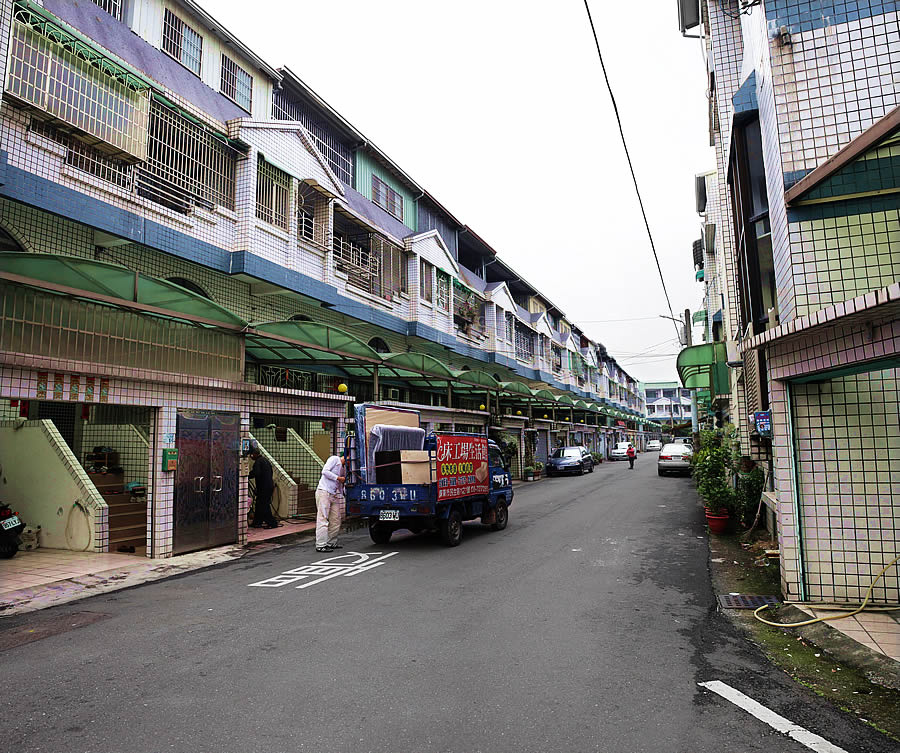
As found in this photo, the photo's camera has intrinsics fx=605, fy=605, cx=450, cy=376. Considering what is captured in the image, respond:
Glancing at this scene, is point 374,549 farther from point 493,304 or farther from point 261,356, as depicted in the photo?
point 493,304

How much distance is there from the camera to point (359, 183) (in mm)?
21703

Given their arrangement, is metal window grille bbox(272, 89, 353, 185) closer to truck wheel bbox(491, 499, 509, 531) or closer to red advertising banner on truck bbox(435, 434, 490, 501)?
red advertising banner on truck bbox(435, 434, 490, 501)

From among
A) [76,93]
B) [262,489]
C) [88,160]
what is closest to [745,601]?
[262,489]

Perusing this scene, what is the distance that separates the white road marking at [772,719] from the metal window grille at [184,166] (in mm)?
13033

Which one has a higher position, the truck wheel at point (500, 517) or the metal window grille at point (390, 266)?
the metal window grille at point (390, 266)

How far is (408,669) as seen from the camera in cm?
493

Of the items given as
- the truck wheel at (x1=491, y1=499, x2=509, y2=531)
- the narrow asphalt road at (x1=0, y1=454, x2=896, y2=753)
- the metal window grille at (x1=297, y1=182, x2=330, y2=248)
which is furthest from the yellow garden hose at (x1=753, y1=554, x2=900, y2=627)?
the metal window grille at (x1=297, y1=182, x2=330, y2=248)

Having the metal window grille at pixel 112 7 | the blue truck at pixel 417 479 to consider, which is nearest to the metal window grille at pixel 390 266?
the blue truck at pixel 417 479

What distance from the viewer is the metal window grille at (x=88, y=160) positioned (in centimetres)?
1087

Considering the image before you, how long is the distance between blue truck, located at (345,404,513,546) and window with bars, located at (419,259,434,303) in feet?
36.5

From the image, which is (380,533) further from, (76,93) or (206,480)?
(76,93)

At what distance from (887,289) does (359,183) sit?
19.3 m

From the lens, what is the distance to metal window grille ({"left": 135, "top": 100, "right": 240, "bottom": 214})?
1283 centimetres

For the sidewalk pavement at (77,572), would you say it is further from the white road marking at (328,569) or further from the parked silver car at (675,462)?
the parked silver car at (675,462)
